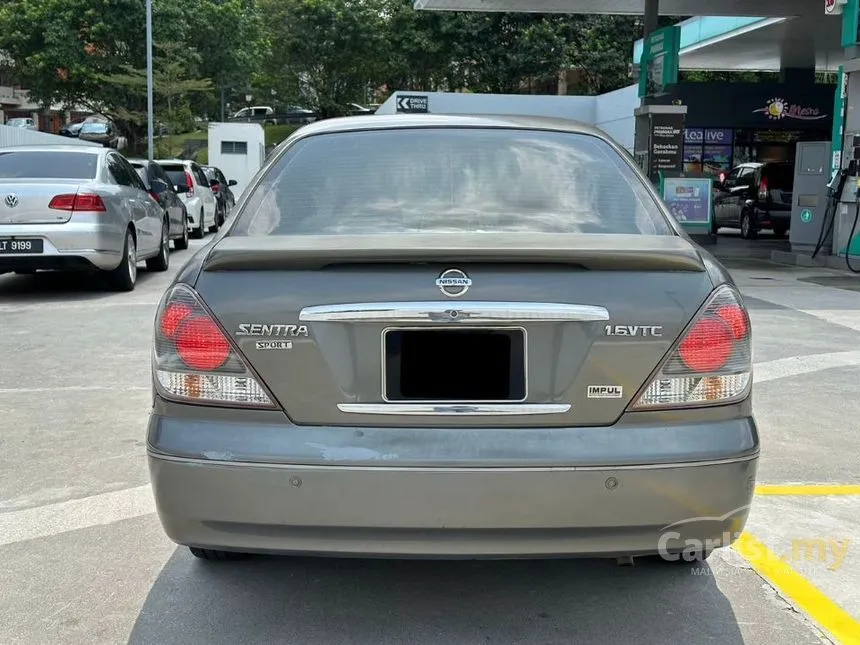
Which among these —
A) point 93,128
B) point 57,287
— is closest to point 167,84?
point 93,128

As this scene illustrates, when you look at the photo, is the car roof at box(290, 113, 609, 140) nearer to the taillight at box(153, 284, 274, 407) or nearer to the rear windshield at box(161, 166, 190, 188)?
the taillight at box(153, 284, 274, 407)

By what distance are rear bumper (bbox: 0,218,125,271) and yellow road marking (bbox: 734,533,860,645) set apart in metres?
7.99

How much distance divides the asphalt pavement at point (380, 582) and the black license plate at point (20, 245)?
4.88 meters

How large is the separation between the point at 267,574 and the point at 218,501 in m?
0.89

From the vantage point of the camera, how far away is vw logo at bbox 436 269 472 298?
2.85m

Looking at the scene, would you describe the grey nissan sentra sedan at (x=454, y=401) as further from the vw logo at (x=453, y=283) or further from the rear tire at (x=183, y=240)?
the rear tire at (x=183, y=240)

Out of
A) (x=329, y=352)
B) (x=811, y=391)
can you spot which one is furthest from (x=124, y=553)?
(x=811, y=391)

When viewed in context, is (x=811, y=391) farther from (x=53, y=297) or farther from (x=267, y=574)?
(x=53, y=297)

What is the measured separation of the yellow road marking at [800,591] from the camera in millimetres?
3250

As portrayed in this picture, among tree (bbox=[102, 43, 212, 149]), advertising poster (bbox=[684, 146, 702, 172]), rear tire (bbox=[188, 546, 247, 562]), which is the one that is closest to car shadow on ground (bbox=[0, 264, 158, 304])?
rear tire (bbox=[188, 546, 247, 562])

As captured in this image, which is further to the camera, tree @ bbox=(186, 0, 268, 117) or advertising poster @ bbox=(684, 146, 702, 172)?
tree @ bbox=(186, 0, 268, 117)

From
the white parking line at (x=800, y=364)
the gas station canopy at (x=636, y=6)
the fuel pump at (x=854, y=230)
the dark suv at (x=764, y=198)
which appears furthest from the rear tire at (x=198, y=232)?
the white parking line at (x=800, y=364)

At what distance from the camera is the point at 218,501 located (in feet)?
9.35

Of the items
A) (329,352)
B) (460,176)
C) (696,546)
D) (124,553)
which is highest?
(460,176)
